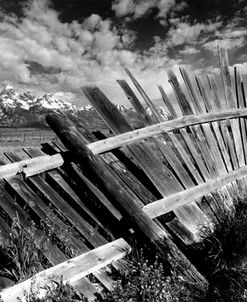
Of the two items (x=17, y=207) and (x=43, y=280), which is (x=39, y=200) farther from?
(x=43, y=280)

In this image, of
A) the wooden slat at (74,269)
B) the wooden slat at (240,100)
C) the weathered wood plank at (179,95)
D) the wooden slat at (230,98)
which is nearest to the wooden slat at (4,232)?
the wooden slat at (74,269)

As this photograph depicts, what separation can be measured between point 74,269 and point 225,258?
1.44 meters

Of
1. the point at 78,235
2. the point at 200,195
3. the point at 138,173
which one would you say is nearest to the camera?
the point at 78,235

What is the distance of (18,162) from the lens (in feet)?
11.7

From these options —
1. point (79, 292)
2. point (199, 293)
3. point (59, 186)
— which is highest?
point (59, 186)

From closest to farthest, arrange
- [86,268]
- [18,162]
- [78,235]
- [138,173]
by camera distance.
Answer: [86,268]
[78,235]
[18,162]
[138,173]

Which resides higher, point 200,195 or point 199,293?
point 200,195

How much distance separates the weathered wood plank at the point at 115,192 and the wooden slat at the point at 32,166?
25cm

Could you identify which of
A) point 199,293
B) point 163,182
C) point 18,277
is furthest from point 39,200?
point 199,293

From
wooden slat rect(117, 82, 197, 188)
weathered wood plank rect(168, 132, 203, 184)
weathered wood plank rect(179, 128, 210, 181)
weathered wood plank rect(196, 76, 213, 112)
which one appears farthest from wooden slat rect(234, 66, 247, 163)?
wooden slat rect(117, 82, 197, 188)

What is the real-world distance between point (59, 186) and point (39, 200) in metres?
0.33

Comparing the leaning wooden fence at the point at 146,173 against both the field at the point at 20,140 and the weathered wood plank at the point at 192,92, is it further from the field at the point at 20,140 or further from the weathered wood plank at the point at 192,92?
the field at the point at 20,140

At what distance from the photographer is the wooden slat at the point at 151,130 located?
3.91 m

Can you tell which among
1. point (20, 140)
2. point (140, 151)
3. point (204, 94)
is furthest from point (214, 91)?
point (20, 140)
